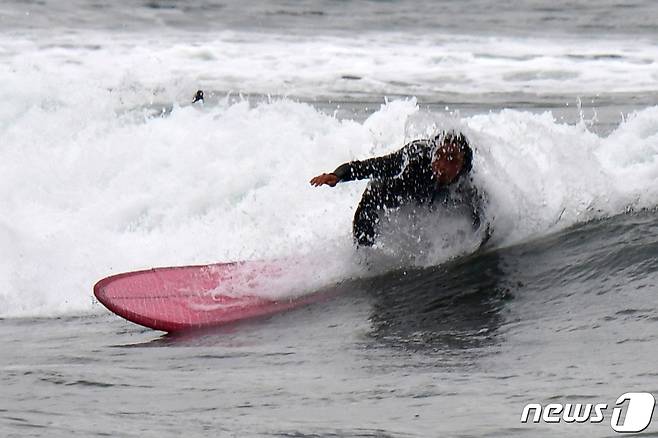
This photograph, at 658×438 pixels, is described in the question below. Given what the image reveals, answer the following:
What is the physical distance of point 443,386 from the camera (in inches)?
199

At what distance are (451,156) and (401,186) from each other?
41 centimetres

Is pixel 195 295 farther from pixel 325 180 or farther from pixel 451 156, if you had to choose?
pixel 451 156

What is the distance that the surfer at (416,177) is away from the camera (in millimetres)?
7297

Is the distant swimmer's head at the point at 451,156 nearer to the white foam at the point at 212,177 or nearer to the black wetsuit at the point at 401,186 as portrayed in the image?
the black wetsuit at the point at 401,186

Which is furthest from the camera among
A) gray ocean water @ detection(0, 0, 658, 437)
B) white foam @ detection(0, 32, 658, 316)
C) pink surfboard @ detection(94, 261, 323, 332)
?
white foam @ detection(0, 32, 658, 316)

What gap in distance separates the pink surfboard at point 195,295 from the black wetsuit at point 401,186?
553 mm

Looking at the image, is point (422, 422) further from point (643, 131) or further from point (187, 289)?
point (643, 131)

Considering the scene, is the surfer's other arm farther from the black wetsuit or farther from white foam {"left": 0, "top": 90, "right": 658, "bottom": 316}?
white foam {"left": 0, "top": 90, "right": 658, "bottom": 316}

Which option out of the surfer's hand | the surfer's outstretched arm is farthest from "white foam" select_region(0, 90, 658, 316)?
the surfer's hand

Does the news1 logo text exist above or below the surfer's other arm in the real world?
below

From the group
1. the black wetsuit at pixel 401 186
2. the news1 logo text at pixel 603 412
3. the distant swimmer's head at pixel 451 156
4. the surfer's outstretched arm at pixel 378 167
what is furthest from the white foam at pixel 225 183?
the news1 logo text at pixel 603 412

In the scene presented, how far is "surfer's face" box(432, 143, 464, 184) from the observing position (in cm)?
727

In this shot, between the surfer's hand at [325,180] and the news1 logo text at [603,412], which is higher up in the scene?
the surfer's hand at [325,180]

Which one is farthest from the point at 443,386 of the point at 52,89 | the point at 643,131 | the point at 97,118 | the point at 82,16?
the point at 82,16
